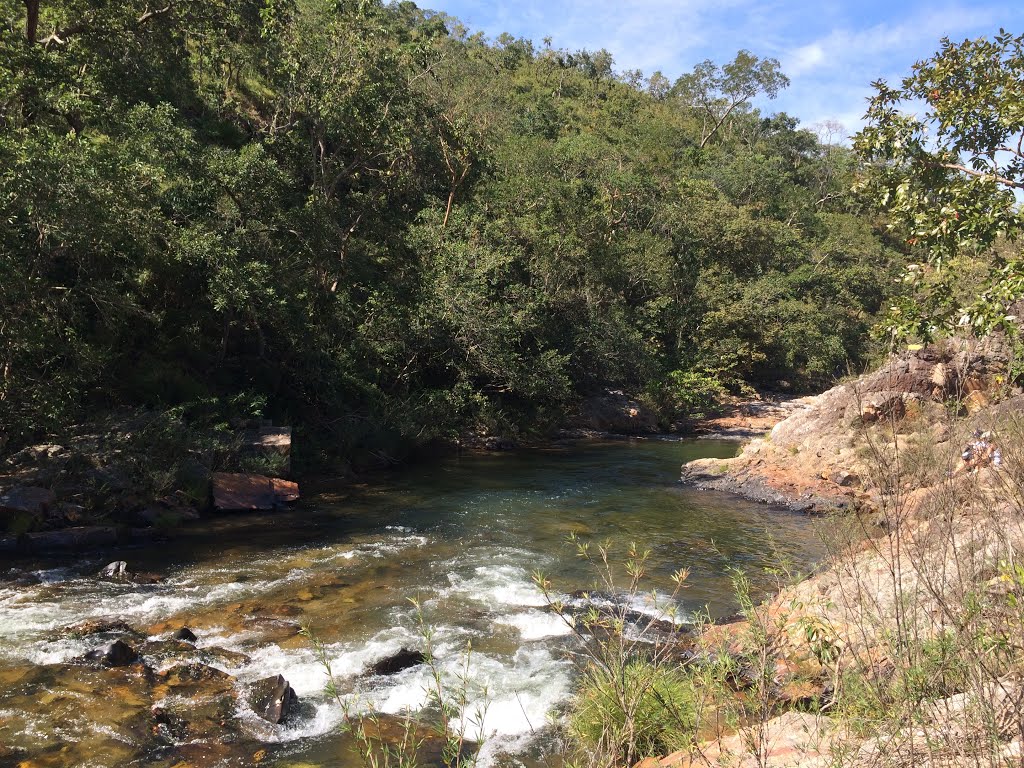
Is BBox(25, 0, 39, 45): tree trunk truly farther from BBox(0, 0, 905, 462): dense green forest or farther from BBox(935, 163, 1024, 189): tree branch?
BBox(935, 163, 1024, 189): tree branch

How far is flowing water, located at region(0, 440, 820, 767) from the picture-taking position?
5590mm

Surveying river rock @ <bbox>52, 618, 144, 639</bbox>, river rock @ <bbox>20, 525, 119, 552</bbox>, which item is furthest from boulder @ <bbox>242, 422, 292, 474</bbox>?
river rock @ <bbox>52, 618, 144, 639</bbox>

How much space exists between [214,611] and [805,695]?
20.6ft

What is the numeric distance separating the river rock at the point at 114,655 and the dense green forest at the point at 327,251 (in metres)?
6.08

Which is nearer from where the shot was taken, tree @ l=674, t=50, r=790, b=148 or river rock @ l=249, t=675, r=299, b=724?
river rock @ l=249, t=675, r=299, b=724

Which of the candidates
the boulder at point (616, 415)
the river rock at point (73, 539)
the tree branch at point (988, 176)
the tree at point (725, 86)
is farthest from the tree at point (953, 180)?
the tree at point (725, 86)

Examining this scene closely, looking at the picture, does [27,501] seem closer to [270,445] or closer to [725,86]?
[270,445]

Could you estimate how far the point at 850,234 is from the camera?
1822 inches

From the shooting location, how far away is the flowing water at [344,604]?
5590 millimetres

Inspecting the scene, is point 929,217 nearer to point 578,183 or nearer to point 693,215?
point 578,183

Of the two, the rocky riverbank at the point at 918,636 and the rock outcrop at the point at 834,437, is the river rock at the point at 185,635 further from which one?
the rock outcrop at the point at 834,437

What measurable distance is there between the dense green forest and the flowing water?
3877 millimetres

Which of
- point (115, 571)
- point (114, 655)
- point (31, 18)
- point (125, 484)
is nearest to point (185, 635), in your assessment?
point (114, 655)

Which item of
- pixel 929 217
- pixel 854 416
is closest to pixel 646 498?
pixel 854 416
